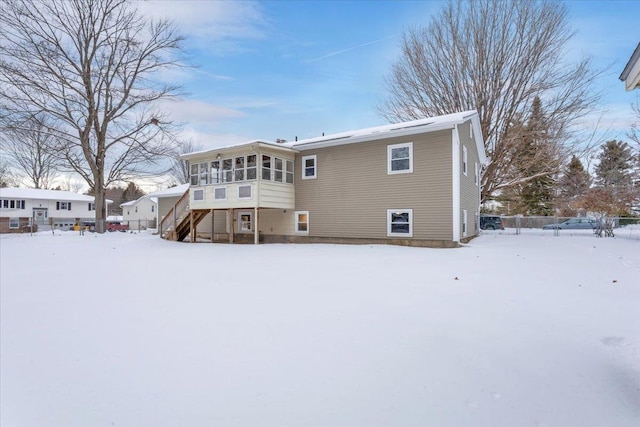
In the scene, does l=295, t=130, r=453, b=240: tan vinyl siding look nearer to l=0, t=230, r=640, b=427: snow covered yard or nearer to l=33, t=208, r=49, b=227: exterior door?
l=0, t=230, r=640, b=427: snow covered yard

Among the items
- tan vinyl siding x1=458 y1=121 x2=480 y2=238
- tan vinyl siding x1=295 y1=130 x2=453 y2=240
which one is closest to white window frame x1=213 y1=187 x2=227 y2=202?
tan vinyl siding x1=295 y1=130 x2=453 y2=240

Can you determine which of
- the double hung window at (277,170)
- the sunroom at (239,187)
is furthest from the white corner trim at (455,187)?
the double hung window at (277,170)

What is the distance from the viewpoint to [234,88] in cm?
2009

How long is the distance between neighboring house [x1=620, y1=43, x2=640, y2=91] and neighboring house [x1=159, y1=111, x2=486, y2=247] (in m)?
9.16

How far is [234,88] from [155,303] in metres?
17.4

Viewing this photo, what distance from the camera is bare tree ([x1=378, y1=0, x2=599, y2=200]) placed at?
20.0 metres

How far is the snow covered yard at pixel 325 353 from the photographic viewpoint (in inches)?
98.1

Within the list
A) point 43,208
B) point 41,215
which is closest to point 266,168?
point 43,208

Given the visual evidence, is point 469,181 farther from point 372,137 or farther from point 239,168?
point 239,168

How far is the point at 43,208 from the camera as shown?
1489 inches

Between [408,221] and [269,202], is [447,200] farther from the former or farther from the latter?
[269,202]

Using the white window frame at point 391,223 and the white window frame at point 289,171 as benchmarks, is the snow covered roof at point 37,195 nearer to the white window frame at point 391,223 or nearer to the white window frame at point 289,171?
the white window frame at point 289,171

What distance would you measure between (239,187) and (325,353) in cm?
1319

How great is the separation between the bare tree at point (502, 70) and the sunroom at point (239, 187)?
1261 centimetres
